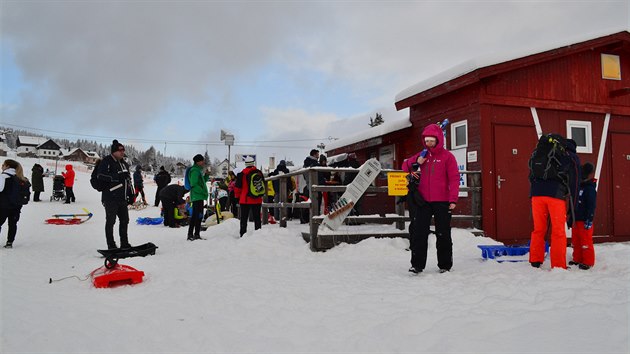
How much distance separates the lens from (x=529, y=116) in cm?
949

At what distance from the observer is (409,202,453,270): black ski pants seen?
5.04 metres

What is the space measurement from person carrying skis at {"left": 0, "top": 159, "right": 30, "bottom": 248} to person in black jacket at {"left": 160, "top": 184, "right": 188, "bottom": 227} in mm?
4557

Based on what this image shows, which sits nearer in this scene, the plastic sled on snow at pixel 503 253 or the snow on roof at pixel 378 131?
the plastic sled on snow at pixel 503 253

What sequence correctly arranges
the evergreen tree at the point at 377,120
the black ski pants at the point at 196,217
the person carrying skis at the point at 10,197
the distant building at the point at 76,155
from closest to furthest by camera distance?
the person carrying skis at the point at 10,197, the black ski pants at the point at 196,217, the evergreen tree at the point at 377,120, the distant building at the point at 76,155

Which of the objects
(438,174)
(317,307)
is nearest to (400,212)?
Answer: (438,174)

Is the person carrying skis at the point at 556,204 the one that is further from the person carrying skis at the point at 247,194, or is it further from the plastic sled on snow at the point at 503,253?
the person carrying skis at the point at 247,194

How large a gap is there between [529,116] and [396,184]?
4434 millimetres

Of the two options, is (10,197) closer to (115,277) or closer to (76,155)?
(115,277)

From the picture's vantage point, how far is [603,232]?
9.97 meters

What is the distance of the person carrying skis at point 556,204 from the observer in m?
5.05

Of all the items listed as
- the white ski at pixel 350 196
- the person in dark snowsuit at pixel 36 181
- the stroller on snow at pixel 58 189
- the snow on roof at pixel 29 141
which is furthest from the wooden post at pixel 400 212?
the snow on roof at pixel 29 141

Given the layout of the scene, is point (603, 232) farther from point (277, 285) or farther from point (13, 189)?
point (13, 189)

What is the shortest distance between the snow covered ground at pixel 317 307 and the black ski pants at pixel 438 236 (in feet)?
0.71

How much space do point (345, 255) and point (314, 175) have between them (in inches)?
56.9
